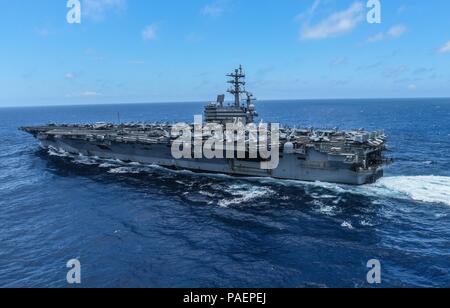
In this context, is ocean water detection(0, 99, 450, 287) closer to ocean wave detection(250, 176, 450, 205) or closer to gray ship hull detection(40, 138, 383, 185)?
ocean wave detection(250, 176, 450, 205)

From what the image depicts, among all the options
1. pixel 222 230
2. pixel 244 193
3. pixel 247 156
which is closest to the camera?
pixel 222 230

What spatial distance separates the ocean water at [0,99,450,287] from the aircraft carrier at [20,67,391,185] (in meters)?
1.25

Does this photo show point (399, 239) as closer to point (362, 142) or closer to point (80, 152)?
point (362, 142)

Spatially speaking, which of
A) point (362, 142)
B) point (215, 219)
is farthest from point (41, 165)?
point (362, 142)

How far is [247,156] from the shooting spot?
34469 mm

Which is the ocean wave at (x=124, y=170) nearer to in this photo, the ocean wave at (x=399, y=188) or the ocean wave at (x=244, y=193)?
the ocean wave at (x=244, y=193)

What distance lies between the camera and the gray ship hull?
103 feet

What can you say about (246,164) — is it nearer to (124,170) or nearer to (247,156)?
A: (247,156)

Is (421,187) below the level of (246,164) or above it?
below

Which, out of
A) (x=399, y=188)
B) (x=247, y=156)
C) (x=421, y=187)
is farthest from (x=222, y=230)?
(x=421, y=187)

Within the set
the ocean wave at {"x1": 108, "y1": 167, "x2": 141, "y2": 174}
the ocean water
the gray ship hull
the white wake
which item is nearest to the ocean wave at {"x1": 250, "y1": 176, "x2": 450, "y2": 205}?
the white wake

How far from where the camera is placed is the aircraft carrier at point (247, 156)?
31.2 metres

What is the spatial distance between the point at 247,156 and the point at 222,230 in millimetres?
12294

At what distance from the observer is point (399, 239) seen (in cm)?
2130
